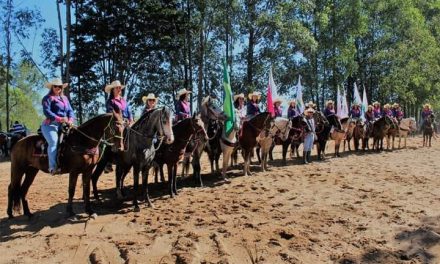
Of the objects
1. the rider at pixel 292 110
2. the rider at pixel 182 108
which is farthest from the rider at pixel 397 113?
the rider at pixel 182 108

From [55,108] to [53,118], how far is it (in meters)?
0.36

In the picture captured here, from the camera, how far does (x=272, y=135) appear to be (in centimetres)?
1545

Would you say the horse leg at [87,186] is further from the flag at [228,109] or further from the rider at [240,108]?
the rider at [240,108]

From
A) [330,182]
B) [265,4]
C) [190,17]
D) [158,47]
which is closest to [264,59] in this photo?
[265,4]

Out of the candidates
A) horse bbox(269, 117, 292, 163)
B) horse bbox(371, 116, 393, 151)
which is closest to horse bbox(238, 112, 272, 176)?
horse bbox(269, 117, 292, 163)

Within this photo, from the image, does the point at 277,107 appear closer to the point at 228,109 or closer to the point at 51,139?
the point at 228,109

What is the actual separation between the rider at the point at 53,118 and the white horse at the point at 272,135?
7.29 metres

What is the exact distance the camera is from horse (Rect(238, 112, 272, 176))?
46.9 ft

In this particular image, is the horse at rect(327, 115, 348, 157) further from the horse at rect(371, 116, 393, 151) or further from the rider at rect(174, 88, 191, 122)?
the rider at rect(174, 88, 191, 122)

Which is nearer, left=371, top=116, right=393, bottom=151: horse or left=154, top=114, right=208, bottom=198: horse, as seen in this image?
left=154, top=114, right=208, bottom=198: horse

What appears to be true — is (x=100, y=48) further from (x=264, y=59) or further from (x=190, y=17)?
(x=264, y=59)

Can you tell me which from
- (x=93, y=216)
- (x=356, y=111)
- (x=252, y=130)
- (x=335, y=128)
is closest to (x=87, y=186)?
(x=93, y=216)

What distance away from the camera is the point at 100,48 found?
93.2 feet

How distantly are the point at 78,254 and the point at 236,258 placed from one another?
8.93ft
